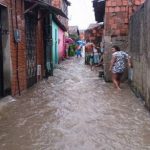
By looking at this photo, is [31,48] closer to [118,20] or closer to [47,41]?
[47,41]

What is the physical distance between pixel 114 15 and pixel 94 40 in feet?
45.9

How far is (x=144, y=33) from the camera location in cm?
960

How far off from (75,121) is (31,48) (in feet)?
20.4

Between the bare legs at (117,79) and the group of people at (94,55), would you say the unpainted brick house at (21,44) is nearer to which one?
the bare legs at (117,79)

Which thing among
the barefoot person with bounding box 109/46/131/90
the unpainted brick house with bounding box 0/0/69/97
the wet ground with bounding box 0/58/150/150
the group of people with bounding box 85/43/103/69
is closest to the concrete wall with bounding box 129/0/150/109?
the wet ground with bounding box 0/58/150/150

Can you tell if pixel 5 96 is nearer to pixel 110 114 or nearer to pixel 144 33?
pixel 110 114

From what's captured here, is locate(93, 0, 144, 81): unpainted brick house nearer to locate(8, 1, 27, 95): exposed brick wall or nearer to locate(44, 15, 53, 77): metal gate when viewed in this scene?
locate(44, 15, 53, 77): metal gate

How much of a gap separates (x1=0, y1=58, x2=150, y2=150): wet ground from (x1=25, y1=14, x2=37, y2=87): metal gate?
1.18m

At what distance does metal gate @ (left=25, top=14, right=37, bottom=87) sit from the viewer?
12.8 meters

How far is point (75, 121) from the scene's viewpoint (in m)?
7.84

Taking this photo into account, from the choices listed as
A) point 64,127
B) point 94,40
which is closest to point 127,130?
point 64,127

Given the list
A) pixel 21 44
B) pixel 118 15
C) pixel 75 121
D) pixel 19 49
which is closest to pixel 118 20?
pixel 118 15

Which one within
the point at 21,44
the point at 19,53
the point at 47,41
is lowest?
the point at 19,53

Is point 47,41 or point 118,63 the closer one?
point 118,63
